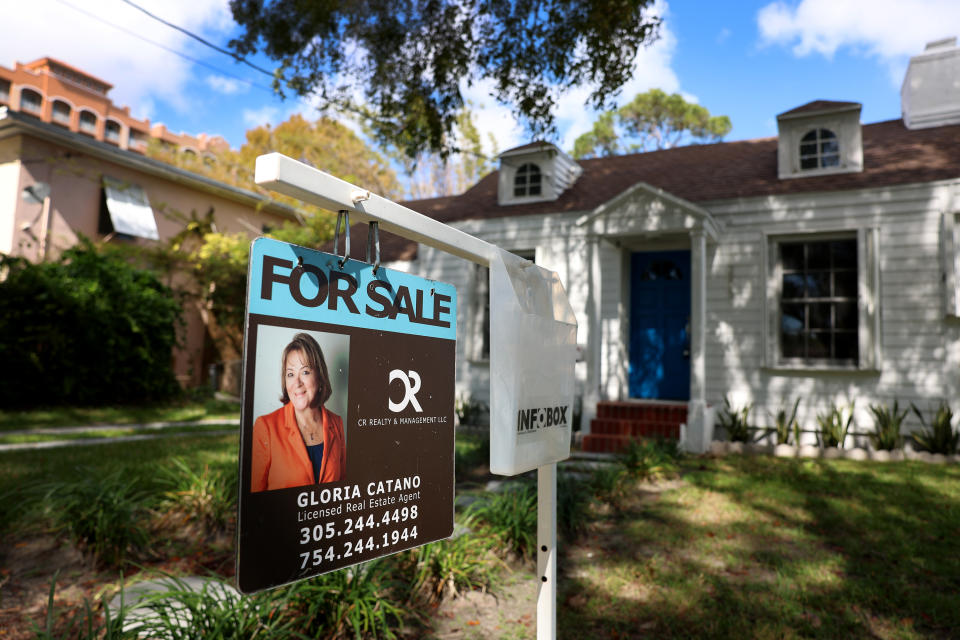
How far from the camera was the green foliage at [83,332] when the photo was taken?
10.7 metres

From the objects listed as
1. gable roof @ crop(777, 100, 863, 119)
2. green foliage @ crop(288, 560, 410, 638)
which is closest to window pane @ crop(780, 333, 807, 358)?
→ gable roof @ crop(777, 100, 863, 119)

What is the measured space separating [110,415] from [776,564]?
10892 millimetres

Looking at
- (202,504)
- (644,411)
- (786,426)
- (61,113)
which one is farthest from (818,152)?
(61,113)

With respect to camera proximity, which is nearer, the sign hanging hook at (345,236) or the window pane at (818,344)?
the sign hanging hook at (345,236)

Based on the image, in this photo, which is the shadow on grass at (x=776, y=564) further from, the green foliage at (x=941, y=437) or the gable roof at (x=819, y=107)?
the gable roof at (x=819, y=107)

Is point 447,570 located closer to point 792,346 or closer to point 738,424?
point 738,424

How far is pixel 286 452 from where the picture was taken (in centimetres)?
116

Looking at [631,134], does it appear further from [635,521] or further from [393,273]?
[393,273]

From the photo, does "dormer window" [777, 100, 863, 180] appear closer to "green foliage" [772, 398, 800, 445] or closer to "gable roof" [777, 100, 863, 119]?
"gable roof" [777, 100, 863, 119]

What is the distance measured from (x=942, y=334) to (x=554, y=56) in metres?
6.02

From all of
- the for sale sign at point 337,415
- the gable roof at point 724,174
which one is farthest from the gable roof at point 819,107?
the for sale sign at point 337,415

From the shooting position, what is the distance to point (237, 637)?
256 centimetres

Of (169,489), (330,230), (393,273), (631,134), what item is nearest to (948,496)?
(393,273)

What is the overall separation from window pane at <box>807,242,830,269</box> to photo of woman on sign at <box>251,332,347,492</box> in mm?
9171
